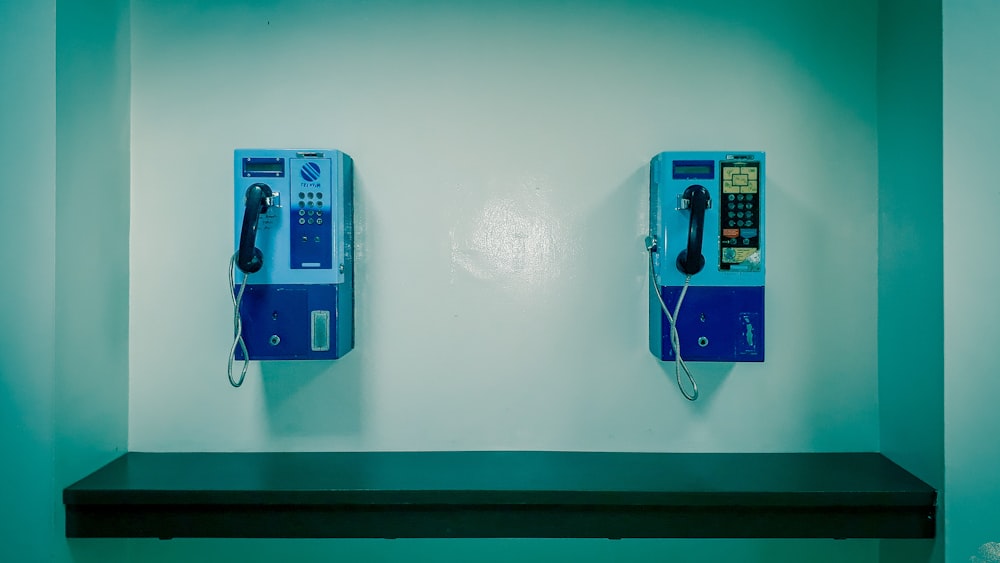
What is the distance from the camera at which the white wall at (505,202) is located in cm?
179

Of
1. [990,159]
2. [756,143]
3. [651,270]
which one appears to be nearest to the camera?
[990,159]

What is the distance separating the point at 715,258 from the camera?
1.59 m

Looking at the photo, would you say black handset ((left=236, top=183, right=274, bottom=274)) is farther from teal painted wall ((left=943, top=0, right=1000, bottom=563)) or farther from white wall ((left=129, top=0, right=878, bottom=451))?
teal painted wall ((left=943, top=0, right=1000, bottom=563))

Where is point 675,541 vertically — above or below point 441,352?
below

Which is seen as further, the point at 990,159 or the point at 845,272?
the point at 845,272

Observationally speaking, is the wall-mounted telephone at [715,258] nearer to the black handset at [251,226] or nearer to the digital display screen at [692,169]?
the digital display screen at [692,169]

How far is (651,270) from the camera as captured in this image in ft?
5.49

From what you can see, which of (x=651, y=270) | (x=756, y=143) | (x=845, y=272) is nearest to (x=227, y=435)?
(x=651, y=270)

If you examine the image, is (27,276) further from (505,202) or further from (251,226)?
(505,202)

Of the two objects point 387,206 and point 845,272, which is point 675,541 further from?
point 387,206

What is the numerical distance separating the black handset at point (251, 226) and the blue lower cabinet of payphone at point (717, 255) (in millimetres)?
1120

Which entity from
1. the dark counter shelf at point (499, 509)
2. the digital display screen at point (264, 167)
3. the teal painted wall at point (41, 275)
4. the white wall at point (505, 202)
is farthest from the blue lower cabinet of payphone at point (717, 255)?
the teal painted wall at point (41, 275)

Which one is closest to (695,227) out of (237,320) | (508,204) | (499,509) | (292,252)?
(508,204)

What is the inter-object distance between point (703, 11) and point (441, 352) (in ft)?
4.53
